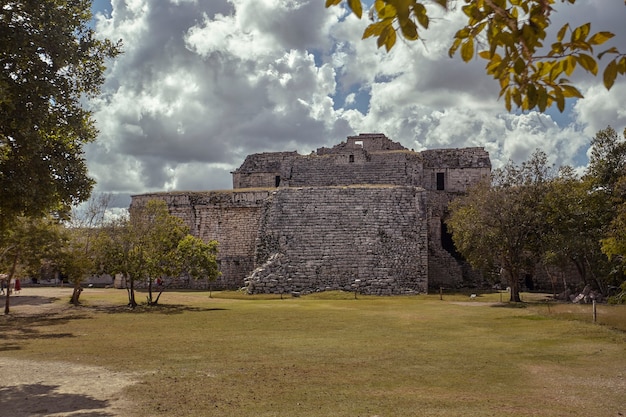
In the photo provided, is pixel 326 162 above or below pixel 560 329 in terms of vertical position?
above

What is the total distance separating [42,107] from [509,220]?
48.9 ft

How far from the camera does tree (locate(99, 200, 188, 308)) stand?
17734 mm

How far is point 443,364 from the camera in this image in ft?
25.2

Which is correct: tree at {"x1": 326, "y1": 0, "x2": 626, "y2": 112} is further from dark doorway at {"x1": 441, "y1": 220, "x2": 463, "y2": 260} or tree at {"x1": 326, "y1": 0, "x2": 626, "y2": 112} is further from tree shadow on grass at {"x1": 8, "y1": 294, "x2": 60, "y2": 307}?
dark doorway at {"x1": 441, "y1": 220, "x2": 463, "y2": 260}

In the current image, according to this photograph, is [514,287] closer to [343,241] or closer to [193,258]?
[343,241]

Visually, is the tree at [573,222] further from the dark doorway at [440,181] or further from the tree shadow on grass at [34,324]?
the tree shadow on grass at [34,324]

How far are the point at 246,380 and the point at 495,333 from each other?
597cm

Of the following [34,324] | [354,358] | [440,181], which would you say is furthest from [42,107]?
[440,181]

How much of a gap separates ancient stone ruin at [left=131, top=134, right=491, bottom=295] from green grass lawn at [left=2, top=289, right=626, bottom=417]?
6.34 metres

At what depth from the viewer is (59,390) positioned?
20.5ft

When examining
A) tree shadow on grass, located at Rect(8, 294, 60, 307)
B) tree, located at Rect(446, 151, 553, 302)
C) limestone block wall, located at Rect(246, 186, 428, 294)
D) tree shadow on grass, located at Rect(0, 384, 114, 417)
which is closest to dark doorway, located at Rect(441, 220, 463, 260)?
limestone block wall, located at Rect(246, 186, 428, 294)

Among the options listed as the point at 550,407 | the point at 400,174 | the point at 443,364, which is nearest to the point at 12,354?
the point at 443,364

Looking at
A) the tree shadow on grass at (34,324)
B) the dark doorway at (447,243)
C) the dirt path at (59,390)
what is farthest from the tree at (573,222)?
the dirt path at (59,390)

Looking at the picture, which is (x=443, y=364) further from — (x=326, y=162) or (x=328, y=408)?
(x=326, y=162)
